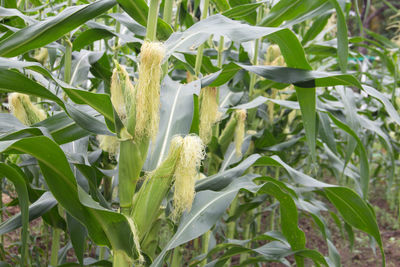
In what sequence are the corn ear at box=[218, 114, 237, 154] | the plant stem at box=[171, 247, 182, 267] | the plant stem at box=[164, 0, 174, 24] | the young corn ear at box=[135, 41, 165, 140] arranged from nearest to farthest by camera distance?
1. the young corn ear at box=[135, 41, 165, 140]
2. the plant stem at box=[164, 0, 174, 24]
3. the plant stem at box=[171, 247, 182, 267]
4. the corn ear at box=[218, 114, 237, 154]

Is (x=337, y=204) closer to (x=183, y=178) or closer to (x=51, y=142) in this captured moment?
(x=183, y=178)

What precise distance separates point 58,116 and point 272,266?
6.74 ft

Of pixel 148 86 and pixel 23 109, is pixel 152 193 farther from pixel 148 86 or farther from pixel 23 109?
pixel 23 109

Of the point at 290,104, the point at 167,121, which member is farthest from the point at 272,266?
the point at 167,121

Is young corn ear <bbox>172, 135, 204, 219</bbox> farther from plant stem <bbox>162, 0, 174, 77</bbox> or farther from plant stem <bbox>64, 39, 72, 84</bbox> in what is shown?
plant stem <bbox>64, 39, 72, 84</bbox>

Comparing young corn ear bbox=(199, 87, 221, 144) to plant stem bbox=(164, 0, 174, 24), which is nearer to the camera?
plant stem bbox=(164, 0, 174, 24)

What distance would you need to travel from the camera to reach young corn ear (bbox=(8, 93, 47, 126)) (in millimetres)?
1052

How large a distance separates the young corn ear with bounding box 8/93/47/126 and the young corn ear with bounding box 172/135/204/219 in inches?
19.6

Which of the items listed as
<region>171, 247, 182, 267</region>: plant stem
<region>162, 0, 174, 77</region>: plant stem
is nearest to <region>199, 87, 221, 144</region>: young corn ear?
<region>162, 0, 174, 77</region>: plant stem

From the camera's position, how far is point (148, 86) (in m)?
0.78

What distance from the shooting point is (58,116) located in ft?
3.21

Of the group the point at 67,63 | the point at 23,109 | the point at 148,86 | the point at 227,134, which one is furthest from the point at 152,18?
the point at 227,134

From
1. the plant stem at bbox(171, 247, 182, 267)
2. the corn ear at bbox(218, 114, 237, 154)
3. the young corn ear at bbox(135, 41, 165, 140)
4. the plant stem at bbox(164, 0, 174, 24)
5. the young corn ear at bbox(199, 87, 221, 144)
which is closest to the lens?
the young corn ear at bbox(135, 41, 165, 140)

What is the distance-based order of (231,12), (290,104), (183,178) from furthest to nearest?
(290,104), (231,12), (183,178)
